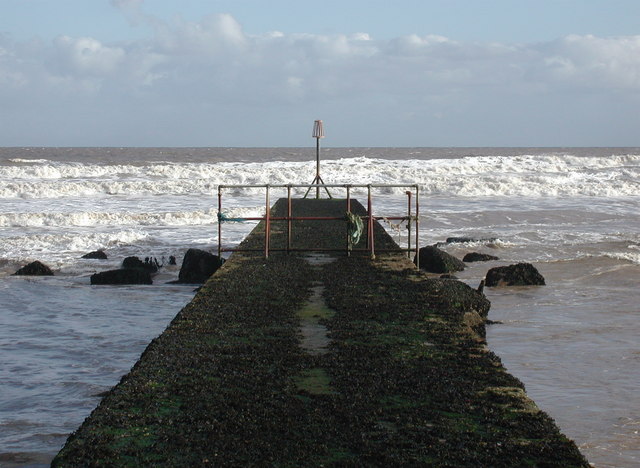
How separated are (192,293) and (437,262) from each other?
478 cm

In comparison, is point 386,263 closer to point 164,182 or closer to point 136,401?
point 136,401

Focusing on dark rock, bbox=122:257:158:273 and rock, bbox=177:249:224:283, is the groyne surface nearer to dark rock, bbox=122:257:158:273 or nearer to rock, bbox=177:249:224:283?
rock, bbox=177:249:224:283

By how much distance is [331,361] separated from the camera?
6145mm

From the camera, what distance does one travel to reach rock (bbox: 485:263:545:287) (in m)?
13.8

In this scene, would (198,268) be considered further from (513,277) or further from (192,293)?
(513,277)

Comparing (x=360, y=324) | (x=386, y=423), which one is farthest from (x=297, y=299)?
(x=386, y=423)

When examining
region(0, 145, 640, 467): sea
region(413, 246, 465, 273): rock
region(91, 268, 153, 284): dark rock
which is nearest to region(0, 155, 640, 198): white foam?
region(0, 145, 640, 467): sea

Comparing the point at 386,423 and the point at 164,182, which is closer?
the point at 386,423

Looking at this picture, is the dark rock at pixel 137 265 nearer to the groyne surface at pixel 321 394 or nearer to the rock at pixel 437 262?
the rock at pixel 437 262

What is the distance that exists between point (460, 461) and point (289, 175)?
4733 cm

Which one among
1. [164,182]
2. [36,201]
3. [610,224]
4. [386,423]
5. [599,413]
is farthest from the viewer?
[164,182]

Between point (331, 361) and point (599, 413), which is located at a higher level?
point (331, 361)

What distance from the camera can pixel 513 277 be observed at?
1380cm

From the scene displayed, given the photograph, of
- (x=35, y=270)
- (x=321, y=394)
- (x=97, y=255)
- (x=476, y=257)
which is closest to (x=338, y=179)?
(x=97, y=255)
